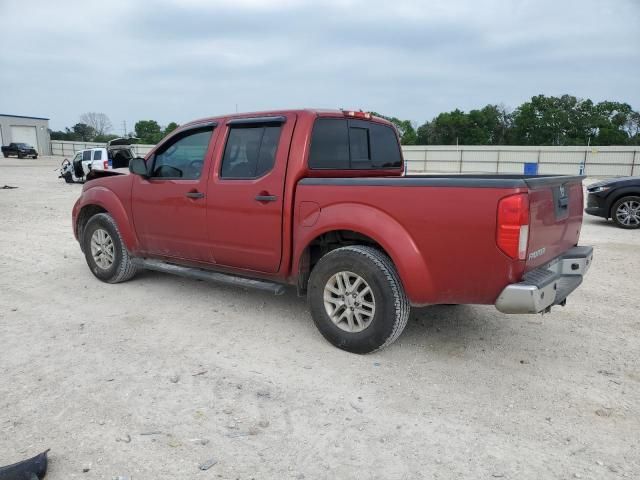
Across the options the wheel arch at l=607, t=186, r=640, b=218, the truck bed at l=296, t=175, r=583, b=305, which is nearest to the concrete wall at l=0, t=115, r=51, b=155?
the wheel arch at l=607, t=186, r=640, b=218

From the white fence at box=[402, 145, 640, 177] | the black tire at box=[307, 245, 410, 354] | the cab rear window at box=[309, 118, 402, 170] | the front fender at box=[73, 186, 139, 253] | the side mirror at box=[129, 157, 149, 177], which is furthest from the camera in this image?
the white fence at box=[402, 145, 640, 177]

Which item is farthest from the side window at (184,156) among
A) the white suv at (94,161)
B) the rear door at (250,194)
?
the white suv at (94,161)

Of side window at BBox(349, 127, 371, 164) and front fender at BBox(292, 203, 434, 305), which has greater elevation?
side window at BBox(349, 127, 371, 164)

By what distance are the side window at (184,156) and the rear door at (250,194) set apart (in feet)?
0.97

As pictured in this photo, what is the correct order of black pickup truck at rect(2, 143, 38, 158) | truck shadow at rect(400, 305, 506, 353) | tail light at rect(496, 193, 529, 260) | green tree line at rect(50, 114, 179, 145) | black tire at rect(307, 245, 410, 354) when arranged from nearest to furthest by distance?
tail light at rect(496, 193, 529, 260)
black tire at rect(307, 245, 410, 354)
truck shadow at rect(400, 305, 506, 353)
black pickup truck at rect(2, 143, 38, 158)
green tree line at rect(50, 114, 179, 145)

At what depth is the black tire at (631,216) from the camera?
9555mm

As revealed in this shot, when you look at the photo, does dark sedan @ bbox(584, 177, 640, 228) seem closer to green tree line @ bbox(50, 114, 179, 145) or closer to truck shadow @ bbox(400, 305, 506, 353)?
truck shadow @ bbox(400, 305, 506, 353)

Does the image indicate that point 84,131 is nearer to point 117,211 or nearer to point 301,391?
point 117,211

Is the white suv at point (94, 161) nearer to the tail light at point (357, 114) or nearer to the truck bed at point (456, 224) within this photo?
the tail light at point (357, 114)

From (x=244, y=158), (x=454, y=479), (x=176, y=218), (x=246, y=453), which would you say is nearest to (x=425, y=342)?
(x=454, y=479)

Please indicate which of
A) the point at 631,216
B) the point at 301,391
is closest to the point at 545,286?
the point at 301,391

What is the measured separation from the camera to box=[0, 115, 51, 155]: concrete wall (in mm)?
55812

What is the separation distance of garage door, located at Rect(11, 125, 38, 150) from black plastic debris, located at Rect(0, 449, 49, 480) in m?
65.5

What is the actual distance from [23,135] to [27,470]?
6671 centimetres
